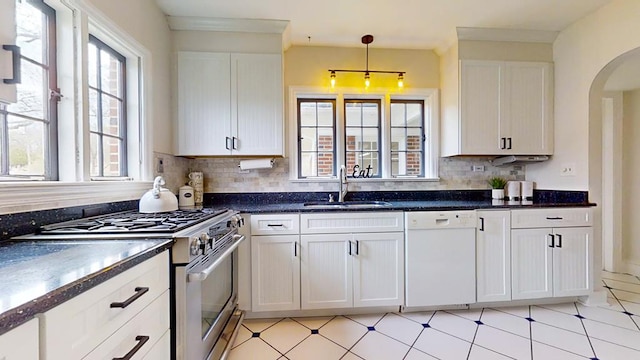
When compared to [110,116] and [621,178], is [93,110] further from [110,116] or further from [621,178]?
[621,178]

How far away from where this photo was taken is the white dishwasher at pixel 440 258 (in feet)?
7.49

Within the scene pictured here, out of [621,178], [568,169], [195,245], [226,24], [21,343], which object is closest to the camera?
[21,343]

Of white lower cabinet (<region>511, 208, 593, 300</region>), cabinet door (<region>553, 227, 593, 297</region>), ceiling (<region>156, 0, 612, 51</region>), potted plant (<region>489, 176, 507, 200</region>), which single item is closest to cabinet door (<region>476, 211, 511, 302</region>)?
white lower cabinet (<region>511, 208, 593, 300</region>)

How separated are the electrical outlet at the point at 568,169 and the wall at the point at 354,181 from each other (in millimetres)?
418

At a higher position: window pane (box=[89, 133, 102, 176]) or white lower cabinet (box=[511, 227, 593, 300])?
window pane (box=[89, 133, 102, 176])

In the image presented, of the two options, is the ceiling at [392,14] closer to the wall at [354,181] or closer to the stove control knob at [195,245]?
the wall at [354,181]

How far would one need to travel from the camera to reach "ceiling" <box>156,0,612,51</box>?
88.4 inches

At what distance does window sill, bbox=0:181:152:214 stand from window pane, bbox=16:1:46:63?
0.61m

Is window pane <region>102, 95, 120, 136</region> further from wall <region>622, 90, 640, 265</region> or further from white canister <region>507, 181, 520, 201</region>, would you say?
wall <region>622, 90, 640, 265</region>

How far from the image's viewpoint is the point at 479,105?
8.82ft

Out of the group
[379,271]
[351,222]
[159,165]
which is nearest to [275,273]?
[351,222]

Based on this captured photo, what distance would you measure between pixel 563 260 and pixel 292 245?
228cm

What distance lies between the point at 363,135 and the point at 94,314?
2.61m

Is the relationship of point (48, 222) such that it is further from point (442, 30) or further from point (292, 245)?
point (442, 30)
